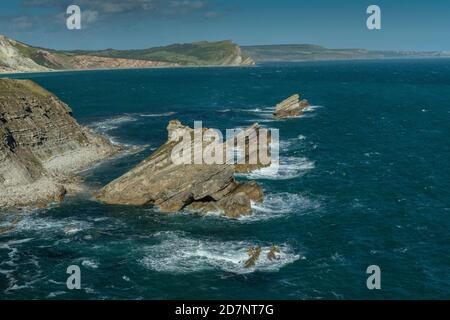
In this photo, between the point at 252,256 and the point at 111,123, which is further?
the point at 111,123

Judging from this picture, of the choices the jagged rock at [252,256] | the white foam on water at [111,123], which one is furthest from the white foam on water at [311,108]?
the jagged rock at [252,256]

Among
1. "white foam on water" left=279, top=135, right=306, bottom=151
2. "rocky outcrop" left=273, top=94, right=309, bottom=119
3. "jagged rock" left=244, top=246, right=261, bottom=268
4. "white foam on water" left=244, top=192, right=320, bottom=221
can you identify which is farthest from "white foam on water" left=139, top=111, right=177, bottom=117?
"jagged rock" left=244, top=246, right=261, bottom=268

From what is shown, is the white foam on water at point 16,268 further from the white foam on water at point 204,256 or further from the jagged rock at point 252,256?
the jagged rock at point 252,256

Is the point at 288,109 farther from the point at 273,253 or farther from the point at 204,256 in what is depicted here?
the point at 204,256

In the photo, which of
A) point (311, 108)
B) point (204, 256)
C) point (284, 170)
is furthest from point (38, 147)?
point (311, 108)

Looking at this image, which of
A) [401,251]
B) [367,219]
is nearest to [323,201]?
[367,219]

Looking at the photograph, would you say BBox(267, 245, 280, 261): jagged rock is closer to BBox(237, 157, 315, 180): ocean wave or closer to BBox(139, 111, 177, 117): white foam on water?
BBox(237, 157, 315, 180): ocean wave
